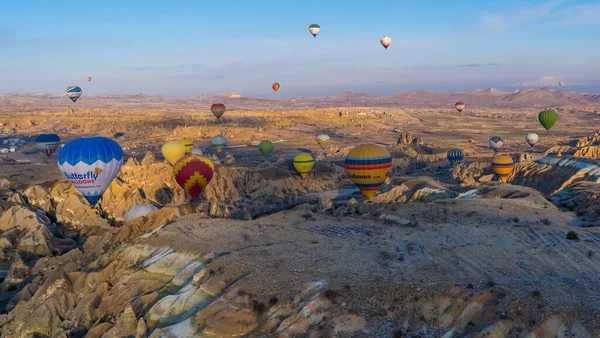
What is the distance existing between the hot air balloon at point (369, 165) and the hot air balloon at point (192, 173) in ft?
52.9

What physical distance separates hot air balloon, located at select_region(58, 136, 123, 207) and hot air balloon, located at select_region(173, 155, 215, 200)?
9344 mm

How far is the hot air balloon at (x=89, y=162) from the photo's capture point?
141 feet

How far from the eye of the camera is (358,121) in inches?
7849

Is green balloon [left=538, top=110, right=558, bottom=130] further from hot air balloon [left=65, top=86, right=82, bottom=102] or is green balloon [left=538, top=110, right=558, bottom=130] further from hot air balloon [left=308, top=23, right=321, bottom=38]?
hot air balloon [left=65, top=86, right=82, bottom=102]

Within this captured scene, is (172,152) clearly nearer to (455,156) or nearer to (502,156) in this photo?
(502,156)

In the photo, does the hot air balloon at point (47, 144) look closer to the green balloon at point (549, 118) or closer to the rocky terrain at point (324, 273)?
the rocky terrain at point (324, 273)

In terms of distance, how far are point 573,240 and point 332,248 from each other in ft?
40.4

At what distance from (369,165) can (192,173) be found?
1906 cm

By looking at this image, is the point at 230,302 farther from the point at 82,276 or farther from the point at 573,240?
the point at 573,240

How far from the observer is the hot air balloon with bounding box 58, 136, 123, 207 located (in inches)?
1687

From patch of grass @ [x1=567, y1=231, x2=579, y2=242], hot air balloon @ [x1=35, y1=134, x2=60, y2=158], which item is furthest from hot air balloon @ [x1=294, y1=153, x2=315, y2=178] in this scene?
patch of grass @ [x1=567, y1=231, x2=579, y2=242]

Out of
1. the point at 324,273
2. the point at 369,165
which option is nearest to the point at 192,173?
the point at 369,165

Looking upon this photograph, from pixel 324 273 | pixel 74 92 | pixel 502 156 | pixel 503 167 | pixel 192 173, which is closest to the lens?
pixel 324 273

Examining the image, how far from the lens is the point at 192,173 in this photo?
176 ft
